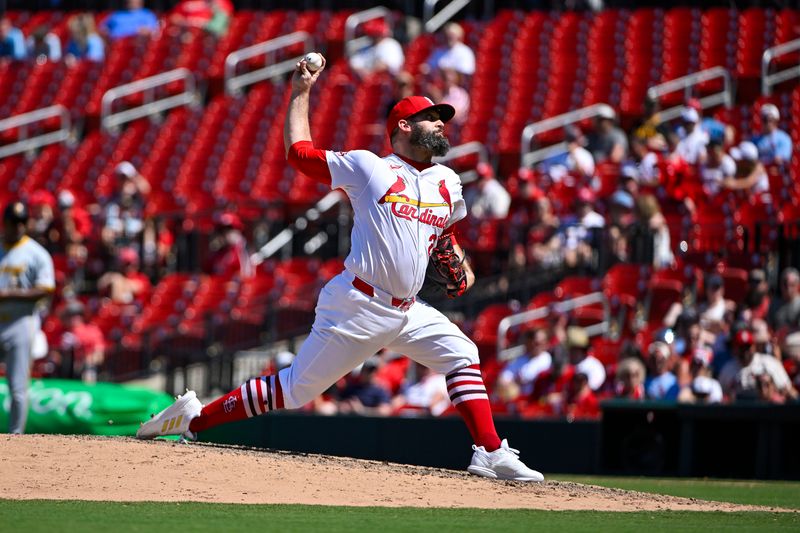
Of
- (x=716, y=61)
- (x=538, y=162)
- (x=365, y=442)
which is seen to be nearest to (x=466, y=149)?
(x=538, y=162)

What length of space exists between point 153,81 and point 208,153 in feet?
7.82

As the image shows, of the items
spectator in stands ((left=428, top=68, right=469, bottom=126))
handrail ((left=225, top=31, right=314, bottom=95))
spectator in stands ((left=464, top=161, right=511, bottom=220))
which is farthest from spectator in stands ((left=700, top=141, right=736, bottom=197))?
handrail ((left=225, top=31, right=314, bottom=95))

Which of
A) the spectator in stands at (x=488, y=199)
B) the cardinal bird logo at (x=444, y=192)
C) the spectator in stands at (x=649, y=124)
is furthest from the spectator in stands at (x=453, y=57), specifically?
the cardinal bird logo at (x=444, y=192)

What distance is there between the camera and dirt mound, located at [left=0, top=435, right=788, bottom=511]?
23.4ft

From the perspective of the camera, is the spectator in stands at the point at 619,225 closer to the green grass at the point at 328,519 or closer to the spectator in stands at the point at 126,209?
the spectator in stands at the point at 126,209

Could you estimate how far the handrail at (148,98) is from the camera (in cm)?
2139

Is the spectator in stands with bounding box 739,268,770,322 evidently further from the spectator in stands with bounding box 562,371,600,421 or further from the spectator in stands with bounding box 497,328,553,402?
the spectator in stands with bounding box 497,328,553,402

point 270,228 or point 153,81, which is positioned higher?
point 153,81

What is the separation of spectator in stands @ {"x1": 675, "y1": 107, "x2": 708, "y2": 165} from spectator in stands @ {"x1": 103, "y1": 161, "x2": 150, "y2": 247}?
644 centimetres

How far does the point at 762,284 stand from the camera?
41.4 ft

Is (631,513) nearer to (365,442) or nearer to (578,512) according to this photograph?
(578,512)

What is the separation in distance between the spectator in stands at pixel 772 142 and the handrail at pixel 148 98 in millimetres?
9411

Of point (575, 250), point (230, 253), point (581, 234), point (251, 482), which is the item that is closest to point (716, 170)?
point (581, 234)

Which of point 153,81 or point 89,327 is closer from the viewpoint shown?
point 89,327
